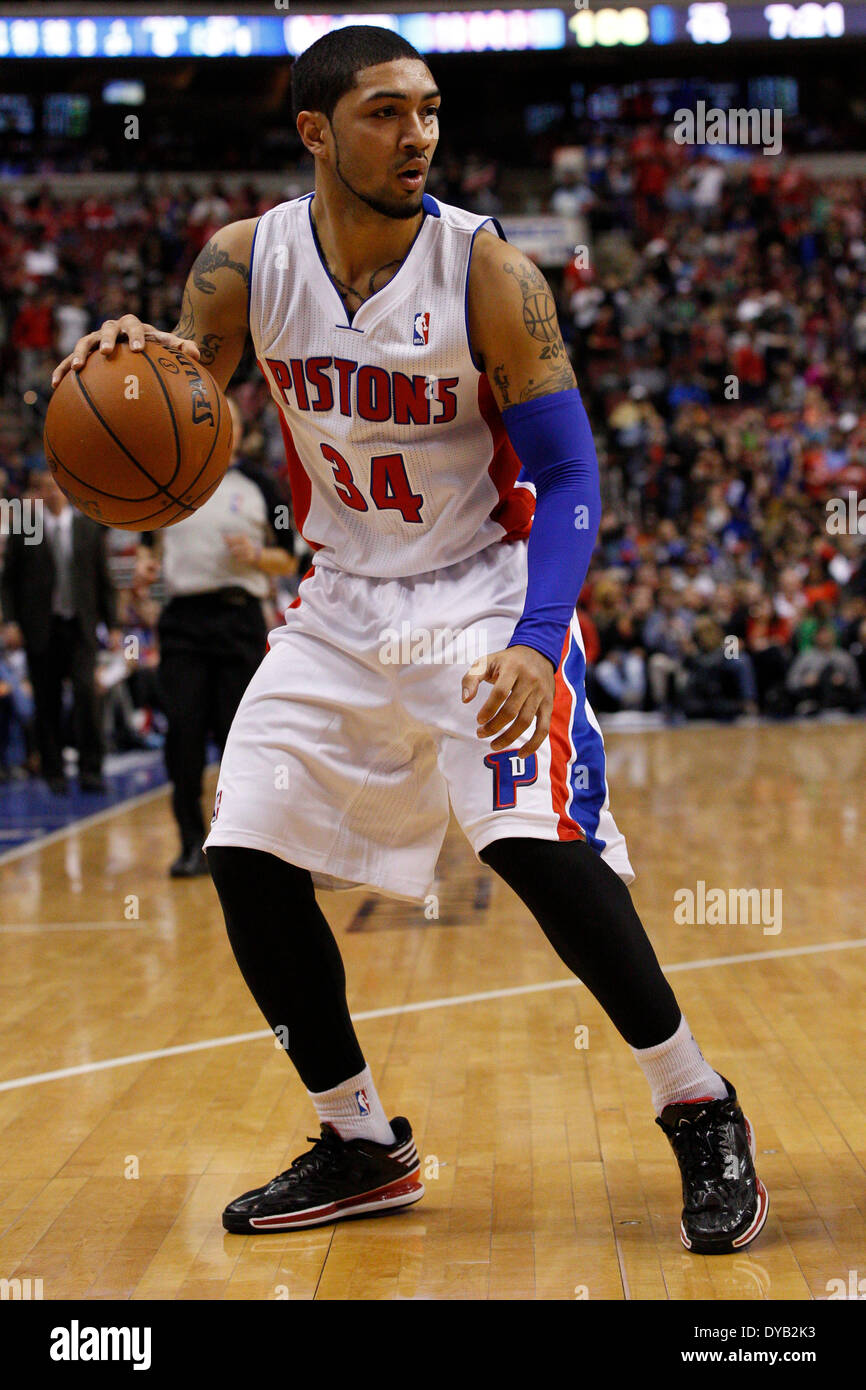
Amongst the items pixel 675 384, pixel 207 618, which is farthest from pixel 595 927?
pixel 675 384

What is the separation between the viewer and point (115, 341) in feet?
8.81

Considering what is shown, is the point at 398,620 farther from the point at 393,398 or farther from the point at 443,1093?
the point at 443,1093

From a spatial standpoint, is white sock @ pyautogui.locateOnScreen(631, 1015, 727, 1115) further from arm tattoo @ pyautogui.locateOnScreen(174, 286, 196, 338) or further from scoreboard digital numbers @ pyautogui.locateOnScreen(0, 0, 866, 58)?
scoreboard digital numbers @ pyautogui.locateOnScreen(0, 0, 866, 58)

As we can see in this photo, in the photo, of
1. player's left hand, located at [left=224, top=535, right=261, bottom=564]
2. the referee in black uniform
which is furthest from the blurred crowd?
player's left hand, located at [left=224, top=535, right=261, bottom=564]

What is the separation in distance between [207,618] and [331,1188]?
12.3 feet

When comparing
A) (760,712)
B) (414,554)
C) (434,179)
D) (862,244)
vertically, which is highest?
(434,179)

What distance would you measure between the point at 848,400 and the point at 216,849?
56.5ft

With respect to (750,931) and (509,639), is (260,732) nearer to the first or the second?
(509,639)

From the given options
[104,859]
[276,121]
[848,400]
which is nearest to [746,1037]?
[104,859]

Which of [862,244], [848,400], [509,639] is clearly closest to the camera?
[509,639]

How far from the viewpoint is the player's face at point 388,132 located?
8.47 feet

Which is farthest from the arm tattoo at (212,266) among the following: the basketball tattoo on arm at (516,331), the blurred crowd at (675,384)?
the blurred crowd at (675,384)

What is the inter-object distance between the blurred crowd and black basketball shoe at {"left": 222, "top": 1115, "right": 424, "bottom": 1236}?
8675 mm

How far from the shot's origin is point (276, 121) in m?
23.5
